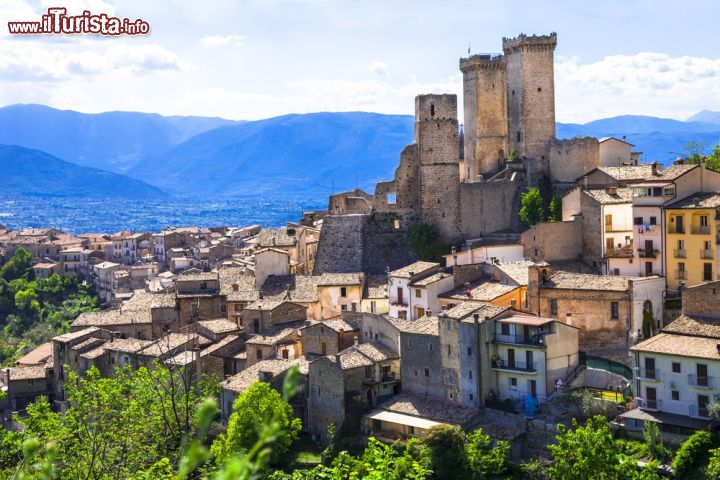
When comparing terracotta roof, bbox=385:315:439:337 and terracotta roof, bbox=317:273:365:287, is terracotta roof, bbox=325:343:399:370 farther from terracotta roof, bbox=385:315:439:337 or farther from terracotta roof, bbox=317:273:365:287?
terracotta roof, bbox=317:273:365:287

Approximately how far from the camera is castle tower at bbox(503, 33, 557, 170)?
2162 inches

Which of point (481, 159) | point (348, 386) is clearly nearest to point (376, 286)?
point (481, 159)

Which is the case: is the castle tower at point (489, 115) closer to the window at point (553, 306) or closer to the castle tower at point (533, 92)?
the castle tower at point (533, 92)

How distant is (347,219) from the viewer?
183ft

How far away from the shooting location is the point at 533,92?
55.2 meters

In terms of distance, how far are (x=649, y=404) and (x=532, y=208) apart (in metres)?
18.9

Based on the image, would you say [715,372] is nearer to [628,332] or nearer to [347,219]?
[628,332]

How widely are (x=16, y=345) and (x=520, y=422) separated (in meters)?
49.3

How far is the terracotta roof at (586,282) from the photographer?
37.1 meters

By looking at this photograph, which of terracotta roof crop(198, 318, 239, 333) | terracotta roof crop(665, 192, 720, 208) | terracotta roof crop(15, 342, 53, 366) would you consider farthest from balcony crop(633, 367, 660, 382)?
terracotta roof crop(15, 342, 53, 366)

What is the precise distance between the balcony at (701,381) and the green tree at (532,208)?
18710 millimetres

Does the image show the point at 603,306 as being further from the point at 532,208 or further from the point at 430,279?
the point at 532,208

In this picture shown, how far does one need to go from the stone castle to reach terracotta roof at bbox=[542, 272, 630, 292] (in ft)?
37.7

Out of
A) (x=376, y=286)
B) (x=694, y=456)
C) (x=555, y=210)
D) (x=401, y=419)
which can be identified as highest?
(x=555, y=210)
